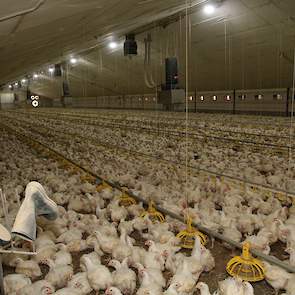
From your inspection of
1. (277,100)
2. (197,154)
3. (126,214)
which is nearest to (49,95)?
(277,100)

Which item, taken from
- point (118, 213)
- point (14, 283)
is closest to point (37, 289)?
point (14, 283)

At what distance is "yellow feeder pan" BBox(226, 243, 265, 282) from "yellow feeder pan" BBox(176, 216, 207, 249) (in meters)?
0.51

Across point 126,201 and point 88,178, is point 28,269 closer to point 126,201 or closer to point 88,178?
point 126,201

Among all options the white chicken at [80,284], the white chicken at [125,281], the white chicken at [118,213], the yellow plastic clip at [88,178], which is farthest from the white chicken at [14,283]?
the yellow plastic clip at [88,178]

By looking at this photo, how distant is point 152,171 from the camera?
5.66 metres

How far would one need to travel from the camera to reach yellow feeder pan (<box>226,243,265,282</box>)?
2.56 meters

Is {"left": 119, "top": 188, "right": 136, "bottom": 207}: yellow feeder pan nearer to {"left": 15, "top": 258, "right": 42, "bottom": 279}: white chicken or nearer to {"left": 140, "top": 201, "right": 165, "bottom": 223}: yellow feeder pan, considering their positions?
{"left": 140, "top": 201, "right": 165, "bottom": 223}: yellow feeder pan

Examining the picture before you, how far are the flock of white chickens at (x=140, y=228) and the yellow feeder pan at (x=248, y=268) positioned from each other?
0.26 feet

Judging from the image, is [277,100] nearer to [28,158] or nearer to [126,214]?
[28,158]

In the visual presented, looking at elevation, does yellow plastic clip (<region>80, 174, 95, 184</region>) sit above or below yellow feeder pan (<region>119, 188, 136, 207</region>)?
above

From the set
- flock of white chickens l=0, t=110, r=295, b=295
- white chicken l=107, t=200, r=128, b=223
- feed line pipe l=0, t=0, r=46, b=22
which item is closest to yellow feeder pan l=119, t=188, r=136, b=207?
flock of white chickens l=0, t=110, r=295, b=295

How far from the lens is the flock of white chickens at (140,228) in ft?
8.17

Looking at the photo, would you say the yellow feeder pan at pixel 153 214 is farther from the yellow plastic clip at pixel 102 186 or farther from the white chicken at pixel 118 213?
the yellow plastic clip at pixel 102 186

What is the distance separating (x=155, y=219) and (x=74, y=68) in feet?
63.5
